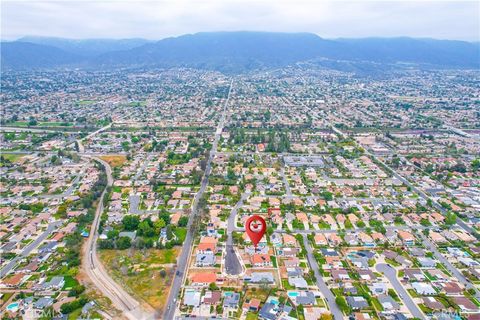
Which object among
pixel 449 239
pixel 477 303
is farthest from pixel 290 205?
pixel 477 303

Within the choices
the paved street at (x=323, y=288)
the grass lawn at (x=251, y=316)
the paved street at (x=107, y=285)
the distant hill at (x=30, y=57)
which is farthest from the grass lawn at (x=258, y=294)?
the distant hill at (x=30, y=57)

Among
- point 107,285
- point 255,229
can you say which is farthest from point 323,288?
point 107,285

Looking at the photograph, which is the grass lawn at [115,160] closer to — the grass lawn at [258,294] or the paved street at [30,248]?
the paved street at [30,248]

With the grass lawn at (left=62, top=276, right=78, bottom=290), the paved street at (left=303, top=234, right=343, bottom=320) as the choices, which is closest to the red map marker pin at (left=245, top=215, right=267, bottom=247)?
the paved street at (left=303, top=234, right=343, bottom=320)

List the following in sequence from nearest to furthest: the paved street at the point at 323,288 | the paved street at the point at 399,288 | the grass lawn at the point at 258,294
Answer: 1. the paved street at the point at 323,288
2. the paved street at the point at 399,288
3. the grass lawn at the point at 258,294

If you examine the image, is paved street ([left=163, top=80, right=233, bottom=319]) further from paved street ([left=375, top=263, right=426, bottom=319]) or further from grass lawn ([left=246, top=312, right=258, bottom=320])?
paved street ([left=375, top=263, right=426, bottom=319])

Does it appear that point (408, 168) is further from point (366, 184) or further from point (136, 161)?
point (136, 161)

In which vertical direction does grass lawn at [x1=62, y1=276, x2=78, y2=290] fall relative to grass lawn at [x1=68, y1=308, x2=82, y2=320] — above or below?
above
